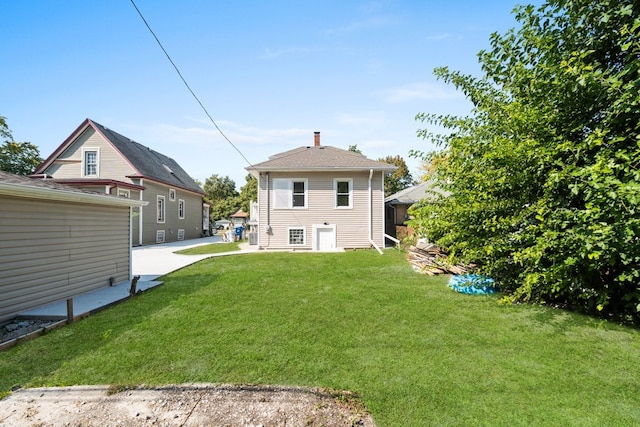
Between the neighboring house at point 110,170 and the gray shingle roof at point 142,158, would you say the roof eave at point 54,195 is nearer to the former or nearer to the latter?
the neighboring house at point 110,170

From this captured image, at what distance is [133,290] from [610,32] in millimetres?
9065

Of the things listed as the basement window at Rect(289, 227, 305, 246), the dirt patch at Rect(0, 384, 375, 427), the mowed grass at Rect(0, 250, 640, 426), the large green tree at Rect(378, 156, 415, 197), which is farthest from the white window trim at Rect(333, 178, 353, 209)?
the large green tree at Rect(378, 156, 415, 197)

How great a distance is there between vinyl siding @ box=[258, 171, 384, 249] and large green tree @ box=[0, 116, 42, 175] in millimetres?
26357

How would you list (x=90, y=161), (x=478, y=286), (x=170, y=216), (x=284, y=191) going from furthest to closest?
(x=170, y=216) < (x=90, y=161) < (x=284, y=191) < (x=478, y=286)

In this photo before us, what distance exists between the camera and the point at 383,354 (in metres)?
3.54

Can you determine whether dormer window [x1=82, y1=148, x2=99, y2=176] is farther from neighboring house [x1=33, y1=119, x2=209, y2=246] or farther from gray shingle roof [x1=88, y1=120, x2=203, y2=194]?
gray shingle roof [x1=88, y1=120, x2=203, y2=194]

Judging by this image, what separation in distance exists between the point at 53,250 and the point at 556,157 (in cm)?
Answer: 865

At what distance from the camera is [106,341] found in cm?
395

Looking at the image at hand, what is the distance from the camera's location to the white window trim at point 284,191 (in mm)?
14000

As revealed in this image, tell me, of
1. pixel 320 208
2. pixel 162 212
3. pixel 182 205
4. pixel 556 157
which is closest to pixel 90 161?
pixel 162 212

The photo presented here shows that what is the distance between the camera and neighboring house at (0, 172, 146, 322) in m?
4.73

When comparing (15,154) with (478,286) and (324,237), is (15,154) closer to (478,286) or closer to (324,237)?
(324,237)

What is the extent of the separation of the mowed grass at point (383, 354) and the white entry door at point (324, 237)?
26.3 ft

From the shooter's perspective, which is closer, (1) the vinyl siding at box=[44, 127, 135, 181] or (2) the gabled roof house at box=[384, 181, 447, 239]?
(2) the gabled roof house at box=[384, 181, 447, 239]
